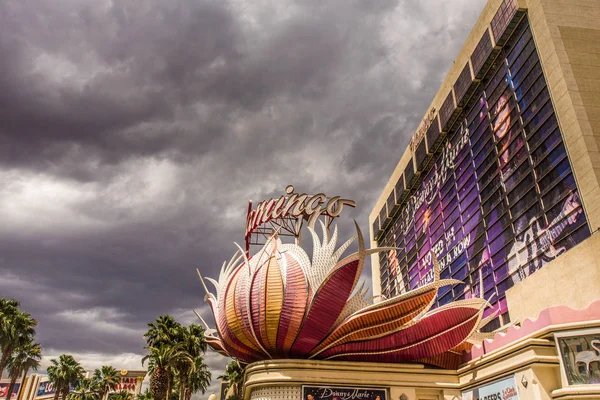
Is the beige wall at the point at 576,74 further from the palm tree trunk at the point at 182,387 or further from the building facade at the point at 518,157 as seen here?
the palm tree trunk at the point at 182,387

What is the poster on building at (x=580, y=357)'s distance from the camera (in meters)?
16.6

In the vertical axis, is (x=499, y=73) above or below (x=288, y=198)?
above

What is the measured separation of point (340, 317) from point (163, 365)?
77.8ft

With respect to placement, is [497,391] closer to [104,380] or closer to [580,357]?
[580,357]

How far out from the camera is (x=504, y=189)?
52.0 m

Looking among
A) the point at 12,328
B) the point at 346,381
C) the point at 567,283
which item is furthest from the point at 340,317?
the point at 12,328

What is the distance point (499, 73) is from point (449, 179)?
57.9 ft

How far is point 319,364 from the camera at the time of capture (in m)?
23.3

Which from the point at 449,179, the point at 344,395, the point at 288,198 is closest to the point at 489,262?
the point at 449,179

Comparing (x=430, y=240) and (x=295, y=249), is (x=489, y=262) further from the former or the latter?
(x=295, y=249)

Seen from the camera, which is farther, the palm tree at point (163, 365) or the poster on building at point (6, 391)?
the poster on building at point (6, 391)

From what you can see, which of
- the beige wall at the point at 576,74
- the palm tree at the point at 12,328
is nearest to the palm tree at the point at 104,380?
the palm tree at the point at 12,328

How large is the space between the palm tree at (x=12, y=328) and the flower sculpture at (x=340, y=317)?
37.8 meters

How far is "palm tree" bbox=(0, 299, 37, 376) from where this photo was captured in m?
49.3
